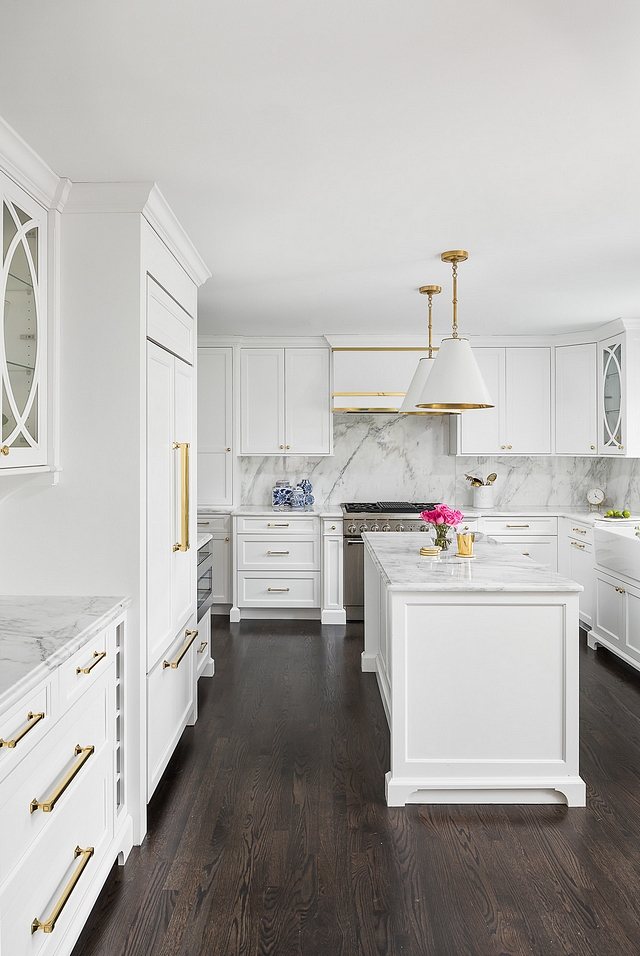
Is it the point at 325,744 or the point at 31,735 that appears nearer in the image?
the point at 31,735

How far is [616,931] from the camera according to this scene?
6.18ft

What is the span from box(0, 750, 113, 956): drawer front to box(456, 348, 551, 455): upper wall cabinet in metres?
4.26

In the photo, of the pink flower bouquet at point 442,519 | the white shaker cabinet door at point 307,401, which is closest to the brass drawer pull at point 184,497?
the pink flower bouquet at point 442,519

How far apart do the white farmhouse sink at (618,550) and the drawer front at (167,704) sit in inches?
110

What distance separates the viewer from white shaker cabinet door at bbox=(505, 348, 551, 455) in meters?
5.57

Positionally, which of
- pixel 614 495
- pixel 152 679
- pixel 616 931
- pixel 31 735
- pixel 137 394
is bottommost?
pixel 616 931

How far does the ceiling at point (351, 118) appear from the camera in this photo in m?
1.48

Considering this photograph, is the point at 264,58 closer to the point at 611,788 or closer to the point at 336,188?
the point at 336,188

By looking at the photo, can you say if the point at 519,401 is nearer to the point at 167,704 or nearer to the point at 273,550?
the point at 273,550

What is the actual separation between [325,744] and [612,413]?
3553 mm

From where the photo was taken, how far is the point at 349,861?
2236 mm

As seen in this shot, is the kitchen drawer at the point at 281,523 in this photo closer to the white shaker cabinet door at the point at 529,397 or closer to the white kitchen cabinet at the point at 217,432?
the white kitchen cabinet at the point at 217,432

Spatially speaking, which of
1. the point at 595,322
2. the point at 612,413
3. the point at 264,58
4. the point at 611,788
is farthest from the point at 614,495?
the point at 264,58

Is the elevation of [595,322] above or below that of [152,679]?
above
